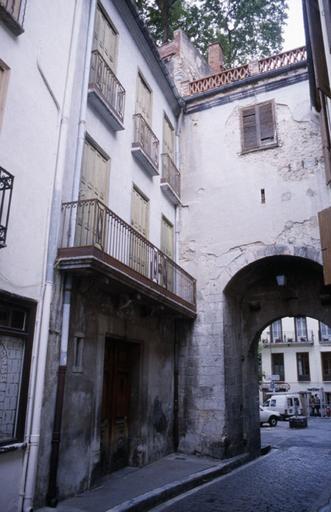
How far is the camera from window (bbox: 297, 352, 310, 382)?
3812 centimetres

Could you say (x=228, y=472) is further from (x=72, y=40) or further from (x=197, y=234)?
(x=72, y=40)

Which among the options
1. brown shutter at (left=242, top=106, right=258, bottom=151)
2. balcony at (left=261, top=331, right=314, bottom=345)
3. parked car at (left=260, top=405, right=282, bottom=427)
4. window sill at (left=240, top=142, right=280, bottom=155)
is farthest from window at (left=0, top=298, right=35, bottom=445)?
balcony at (left=261, top=331, right=314, bottom=345)

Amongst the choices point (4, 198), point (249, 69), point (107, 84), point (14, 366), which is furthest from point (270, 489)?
point (249, 69)

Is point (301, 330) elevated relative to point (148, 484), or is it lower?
elevated

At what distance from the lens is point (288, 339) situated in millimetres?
39188

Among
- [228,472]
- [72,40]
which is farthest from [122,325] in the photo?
[72,40]

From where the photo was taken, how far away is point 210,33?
20.1 meters

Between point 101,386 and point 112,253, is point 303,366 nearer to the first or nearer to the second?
point 101,386

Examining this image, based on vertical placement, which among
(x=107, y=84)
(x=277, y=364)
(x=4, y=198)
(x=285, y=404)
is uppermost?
(x=107, y=84)

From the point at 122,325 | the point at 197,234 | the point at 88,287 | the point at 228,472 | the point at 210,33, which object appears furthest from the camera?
the point at 210,33

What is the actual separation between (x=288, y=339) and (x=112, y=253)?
1303 inches

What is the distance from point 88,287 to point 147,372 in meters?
3.35

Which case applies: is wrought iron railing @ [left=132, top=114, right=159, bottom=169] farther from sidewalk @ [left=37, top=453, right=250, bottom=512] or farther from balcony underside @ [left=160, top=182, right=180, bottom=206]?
sidewalk @ [left=37, top=453, right=250, bottom=512]

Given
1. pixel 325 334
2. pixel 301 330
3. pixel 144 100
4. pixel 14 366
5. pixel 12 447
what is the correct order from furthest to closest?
pixel 301 330
pixel 325 334
pixel 144 100
pixel 14 366
pixel 12 447
